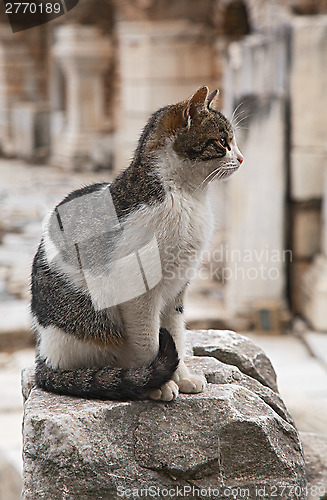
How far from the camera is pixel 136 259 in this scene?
7.95 feet

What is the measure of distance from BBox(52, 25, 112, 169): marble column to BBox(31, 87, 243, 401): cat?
1003 cm

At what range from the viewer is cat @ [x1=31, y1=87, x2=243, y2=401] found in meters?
2.43

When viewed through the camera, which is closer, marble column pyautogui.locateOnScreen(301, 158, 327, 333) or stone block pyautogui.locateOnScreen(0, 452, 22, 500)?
stone block pyautogui.locateOnScreen(0, 452, 22, 500)

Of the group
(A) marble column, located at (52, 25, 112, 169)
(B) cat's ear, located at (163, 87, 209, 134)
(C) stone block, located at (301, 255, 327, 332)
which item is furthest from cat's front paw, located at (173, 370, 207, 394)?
(A) marble column, located at (52, 25, 112, 169)

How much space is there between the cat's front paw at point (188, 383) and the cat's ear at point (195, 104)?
91 cm

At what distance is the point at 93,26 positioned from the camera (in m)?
12.2

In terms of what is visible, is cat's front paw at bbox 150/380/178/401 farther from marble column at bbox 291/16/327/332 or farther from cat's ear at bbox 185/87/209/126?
marble column at bbox 291/16/327/332

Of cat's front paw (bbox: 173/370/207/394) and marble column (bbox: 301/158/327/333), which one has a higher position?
cat's front paw (bbox: 173/370/207/394)

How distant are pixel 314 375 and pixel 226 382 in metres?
2.38

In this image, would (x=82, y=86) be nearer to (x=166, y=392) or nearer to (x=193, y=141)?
(x=193, y=141)

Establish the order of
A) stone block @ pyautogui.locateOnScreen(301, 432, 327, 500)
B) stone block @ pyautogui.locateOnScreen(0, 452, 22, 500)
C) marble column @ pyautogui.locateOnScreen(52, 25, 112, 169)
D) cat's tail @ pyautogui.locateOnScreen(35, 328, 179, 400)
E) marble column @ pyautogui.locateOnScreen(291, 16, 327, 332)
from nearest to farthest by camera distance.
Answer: cat's tail @ pyautogui.locateOnScreen(35, 328, 179, 400), stone block @ pyautogui.locateOnScreen(301, 432, 327, 500), stone block @ pyautogui.locateOnScreen(0, 452, 22, 500), marble column @ pyautogui.locateOnScreen(291, 16, 327, 332), marble column @ pyautogui.locateOnScreen(52, 25, 112, 169)

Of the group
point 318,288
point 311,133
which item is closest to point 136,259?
point 318,288

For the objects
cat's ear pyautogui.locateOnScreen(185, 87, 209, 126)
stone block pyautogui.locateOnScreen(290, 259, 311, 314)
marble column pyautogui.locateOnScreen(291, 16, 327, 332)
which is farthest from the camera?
stone block pyautogui.locateOnScreen(290, 259, 311, 314)

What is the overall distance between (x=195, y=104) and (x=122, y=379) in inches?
38.0
